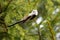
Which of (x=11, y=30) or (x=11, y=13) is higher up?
(x=11, y=13)

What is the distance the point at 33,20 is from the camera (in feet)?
6.79

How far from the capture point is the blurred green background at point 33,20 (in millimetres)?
1866

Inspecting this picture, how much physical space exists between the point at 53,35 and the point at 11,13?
60cm

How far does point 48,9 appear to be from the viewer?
6.76 ft

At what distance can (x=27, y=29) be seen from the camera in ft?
6.95

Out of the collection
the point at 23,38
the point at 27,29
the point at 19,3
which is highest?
the point at 19,3

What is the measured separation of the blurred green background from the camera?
1.87m

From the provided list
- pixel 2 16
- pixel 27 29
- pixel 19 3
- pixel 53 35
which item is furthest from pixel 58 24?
pixel 2 16

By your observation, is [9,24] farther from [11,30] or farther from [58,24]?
[58,24]

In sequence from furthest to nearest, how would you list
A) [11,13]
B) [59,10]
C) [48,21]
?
[59,10] → [48,21] → [11,13]

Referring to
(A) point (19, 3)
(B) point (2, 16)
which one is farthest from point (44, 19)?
(B) point (2, 16)

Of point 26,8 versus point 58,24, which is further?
point 58,24

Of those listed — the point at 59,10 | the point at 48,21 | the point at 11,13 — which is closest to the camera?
the point at 11,13

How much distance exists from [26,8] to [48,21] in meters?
0.31
